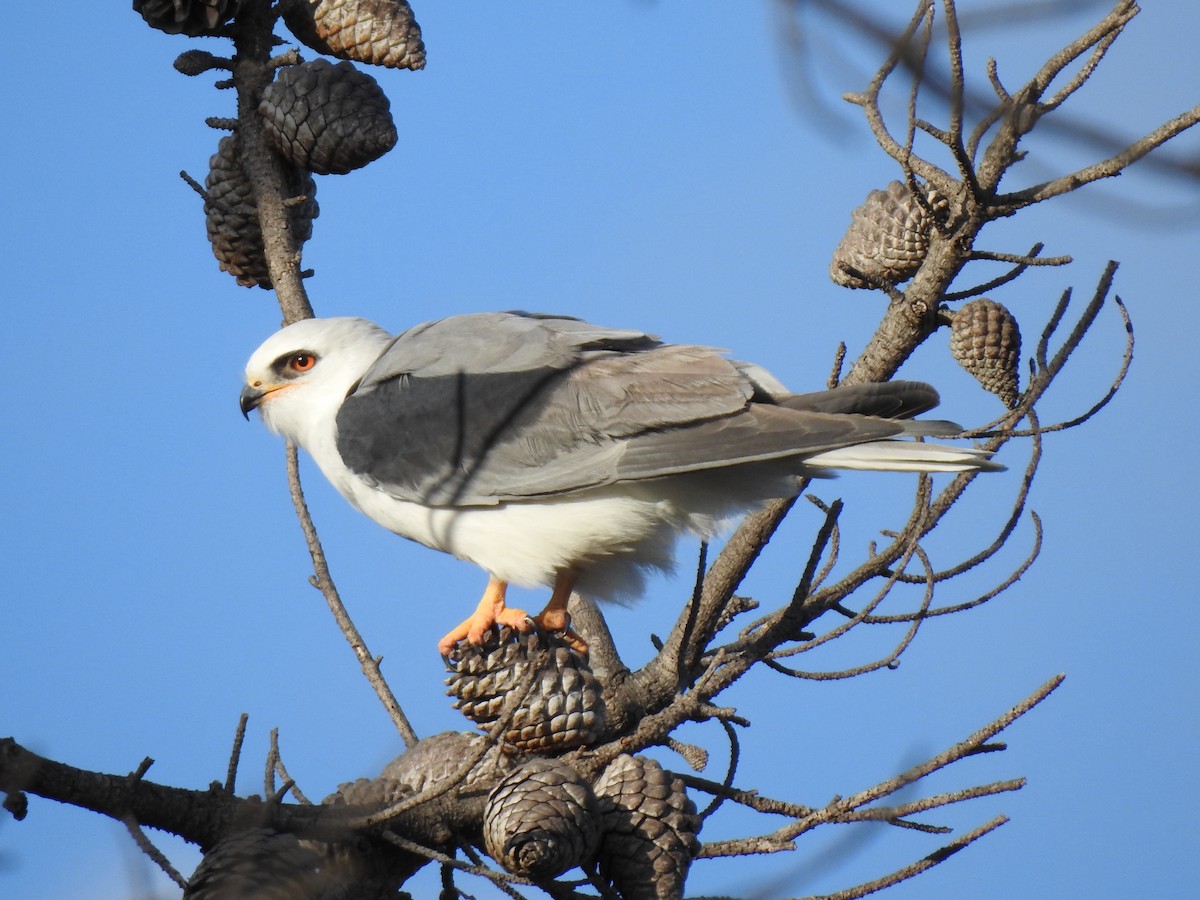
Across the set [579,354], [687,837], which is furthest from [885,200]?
[687,837]

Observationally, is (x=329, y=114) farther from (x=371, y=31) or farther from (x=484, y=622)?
(x=484, y=622)

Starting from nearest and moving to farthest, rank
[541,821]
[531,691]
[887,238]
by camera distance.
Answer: [541,821] → [531,691] → [887,238]

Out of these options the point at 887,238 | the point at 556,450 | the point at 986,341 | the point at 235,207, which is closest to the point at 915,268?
the point at 887,238

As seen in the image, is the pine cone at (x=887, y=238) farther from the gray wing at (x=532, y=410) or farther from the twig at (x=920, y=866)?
the twig at (x=920, y=866)

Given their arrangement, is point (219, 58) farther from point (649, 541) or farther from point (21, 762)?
point (21, 762)

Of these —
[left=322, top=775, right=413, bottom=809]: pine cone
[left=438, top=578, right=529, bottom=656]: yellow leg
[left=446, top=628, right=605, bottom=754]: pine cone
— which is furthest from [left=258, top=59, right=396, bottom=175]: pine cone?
[left=322, top=775, right=413, bottom=809]: pine cone

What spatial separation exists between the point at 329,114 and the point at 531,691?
2228 millimetres

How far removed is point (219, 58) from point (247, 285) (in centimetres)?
84

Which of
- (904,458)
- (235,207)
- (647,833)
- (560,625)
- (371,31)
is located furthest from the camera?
(235,207)

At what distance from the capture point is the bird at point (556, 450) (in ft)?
12.6

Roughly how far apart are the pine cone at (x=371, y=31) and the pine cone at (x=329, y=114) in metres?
0.11

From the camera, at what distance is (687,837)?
9.92 feet

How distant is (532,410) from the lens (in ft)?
13.4

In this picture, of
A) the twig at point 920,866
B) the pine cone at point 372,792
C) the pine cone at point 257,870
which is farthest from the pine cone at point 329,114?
the twig at point 920,866
